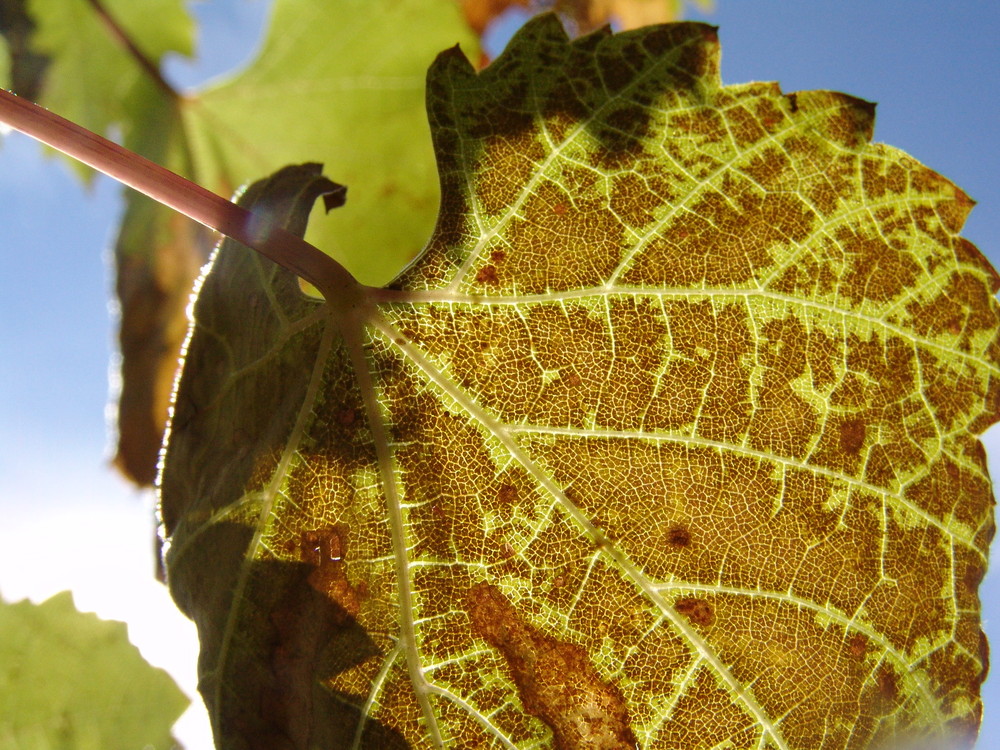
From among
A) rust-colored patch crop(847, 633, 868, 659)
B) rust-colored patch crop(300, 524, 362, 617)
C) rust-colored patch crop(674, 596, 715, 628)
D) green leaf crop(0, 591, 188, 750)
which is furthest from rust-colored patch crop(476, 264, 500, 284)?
green leaf crop(0, 591, 188, 750)

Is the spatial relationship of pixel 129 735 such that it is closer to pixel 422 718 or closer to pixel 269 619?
pixel 269 619

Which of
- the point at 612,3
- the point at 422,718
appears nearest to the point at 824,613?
the point at 422,718

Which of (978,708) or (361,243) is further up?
(361,243)

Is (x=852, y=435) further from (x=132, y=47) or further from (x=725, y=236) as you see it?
(x=132, y=47)

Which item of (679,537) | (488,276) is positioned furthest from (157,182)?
(679,537)

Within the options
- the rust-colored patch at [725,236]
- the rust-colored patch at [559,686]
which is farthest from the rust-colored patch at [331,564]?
the rust-colored patch at [725,236]

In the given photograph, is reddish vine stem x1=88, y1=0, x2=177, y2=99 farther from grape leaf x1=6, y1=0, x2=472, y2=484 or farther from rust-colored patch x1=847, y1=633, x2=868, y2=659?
rust-colored patch x1=847, y1=633, x2=868, y2=659
